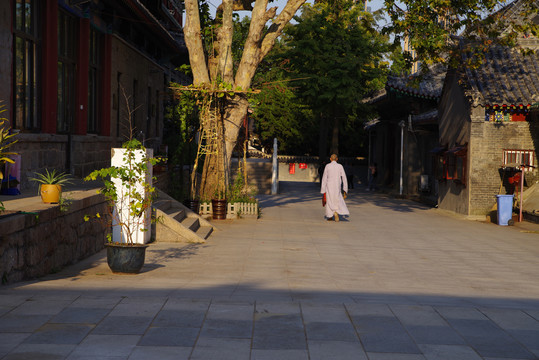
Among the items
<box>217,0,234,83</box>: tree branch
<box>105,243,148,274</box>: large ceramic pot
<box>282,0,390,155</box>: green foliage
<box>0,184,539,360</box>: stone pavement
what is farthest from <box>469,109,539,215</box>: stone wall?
<box>105,243,148,274</box>: large ceramic pot

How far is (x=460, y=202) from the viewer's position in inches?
853

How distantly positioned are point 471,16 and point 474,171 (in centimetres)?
579

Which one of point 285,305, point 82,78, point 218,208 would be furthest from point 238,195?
point 285,305

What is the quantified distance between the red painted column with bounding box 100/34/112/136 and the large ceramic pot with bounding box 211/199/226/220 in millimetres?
3384

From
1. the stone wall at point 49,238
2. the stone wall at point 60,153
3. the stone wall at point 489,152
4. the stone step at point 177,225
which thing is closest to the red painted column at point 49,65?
the stone wall at point 60,153

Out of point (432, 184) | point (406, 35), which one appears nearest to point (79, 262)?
point (406, 35)

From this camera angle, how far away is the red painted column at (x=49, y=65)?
43.0 feet

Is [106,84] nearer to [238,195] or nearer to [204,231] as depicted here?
[238,195]

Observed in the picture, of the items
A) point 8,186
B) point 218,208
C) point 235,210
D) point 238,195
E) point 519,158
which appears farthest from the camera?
point 519,158

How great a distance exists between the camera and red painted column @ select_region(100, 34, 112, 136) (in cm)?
1758

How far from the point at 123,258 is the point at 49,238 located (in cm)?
96

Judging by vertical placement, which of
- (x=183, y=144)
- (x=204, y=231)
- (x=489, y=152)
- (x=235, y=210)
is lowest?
(x=204, y=231)

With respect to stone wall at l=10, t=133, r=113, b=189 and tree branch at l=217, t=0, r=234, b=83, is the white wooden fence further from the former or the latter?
tree branch at l=217, t=0, r=234, b=83

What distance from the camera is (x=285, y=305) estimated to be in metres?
6.57
